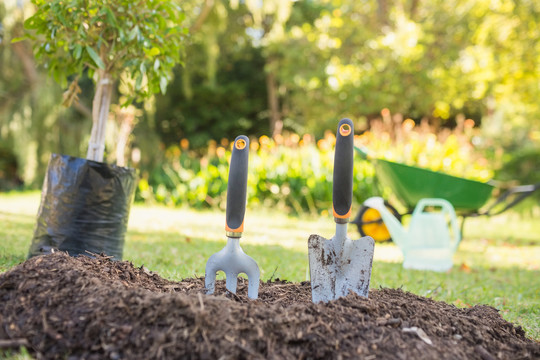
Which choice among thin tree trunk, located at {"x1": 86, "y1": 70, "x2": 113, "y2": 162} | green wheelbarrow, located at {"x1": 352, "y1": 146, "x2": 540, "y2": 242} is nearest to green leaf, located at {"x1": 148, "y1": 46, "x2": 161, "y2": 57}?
thin tree trunk, located at {"x1": 86, "y1": 70, "x2": 113, "y2": 162}

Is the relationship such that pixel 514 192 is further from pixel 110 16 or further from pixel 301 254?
pixel 110 16

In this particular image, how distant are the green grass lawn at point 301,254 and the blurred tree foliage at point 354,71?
10.1 feet

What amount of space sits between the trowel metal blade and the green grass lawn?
0.53 m

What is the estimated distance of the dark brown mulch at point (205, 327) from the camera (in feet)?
3.67

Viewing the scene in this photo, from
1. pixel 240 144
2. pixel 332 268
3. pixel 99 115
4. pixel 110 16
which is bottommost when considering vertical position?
pixel 332 268

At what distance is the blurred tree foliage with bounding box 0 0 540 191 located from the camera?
9281 mm

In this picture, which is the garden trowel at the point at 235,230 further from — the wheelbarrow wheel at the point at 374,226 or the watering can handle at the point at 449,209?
the wheelbarrow wheel at the point at 374,226

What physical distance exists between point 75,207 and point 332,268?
53.2 inches

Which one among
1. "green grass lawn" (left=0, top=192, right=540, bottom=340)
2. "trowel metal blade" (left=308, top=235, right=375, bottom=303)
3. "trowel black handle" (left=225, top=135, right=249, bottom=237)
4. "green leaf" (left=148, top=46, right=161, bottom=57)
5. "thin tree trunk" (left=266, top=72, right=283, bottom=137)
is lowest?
"green grass lawn" (left=0, top=192, right=540, bottom=340)

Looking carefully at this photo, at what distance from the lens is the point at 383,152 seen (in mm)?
5863

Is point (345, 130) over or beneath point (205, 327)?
over

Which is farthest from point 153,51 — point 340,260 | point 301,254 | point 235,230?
point 301,254

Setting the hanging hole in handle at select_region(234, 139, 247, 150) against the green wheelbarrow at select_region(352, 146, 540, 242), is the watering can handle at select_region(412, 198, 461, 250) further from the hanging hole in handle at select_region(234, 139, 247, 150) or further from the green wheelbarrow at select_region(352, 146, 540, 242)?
the hanging hole in handle at select_region(234, 139, 247, 150)

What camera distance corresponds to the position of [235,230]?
1.52m
